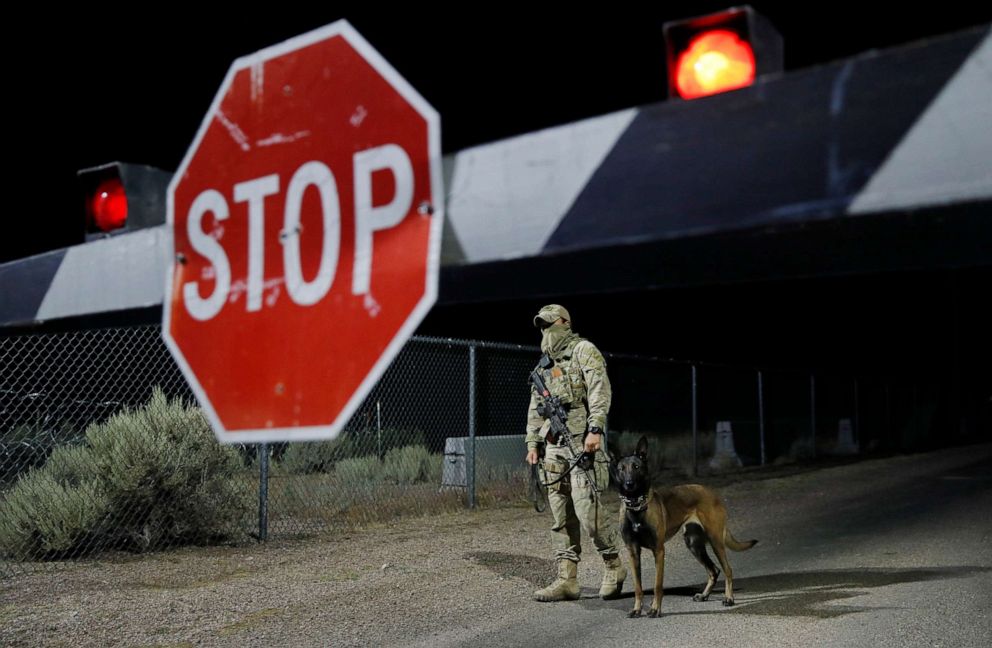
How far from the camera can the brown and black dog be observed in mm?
6289

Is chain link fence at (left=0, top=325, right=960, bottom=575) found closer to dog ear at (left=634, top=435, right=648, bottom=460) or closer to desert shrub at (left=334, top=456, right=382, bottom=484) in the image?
desert shrub at (left=334, top=456, right=382, bottom=484)

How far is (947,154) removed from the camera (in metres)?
0.95

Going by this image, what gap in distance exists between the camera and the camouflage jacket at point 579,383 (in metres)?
6.85

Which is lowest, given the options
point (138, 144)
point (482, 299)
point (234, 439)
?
point (234, 439)

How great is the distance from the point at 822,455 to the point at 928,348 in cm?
4630

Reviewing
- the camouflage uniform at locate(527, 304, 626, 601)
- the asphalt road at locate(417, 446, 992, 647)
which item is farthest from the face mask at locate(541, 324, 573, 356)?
the asphalt road at locate(417, 446, 992, 647)

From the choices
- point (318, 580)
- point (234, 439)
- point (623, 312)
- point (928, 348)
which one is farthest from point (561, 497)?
point (928, 348)

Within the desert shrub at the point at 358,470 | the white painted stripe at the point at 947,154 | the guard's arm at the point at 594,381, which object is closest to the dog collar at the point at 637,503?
the guard's arm at the point at 594,381

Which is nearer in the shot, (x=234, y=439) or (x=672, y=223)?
(x=672, y=223)

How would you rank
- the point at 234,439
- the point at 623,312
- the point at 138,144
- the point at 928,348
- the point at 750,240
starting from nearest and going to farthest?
1. the point at 750,240
2. the point at 234,439
3. the point at 138,144
4. the point at 623,312
5. the point at 928,348

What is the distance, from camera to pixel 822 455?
2347cm

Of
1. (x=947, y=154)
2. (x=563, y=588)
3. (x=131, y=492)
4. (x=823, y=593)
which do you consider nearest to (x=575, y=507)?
(x=563, y=588)

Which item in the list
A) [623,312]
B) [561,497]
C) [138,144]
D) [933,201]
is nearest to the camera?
[933,201]

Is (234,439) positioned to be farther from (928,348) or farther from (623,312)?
(928,348)
